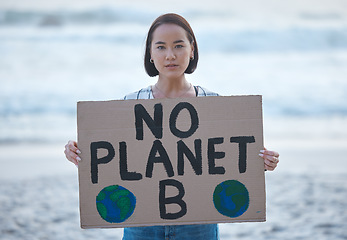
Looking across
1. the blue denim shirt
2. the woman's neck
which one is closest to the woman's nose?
the woman's neck

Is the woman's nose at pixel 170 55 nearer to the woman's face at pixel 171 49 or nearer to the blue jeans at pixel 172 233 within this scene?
the woman's face at pixel 171 49

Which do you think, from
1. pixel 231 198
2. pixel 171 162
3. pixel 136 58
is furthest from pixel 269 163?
pixel 136 58

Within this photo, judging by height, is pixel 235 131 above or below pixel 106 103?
below

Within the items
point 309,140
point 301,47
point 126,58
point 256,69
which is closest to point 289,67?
point 256,69

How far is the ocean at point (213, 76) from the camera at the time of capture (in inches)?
189

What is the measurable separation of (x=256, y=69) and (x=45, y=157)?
32.0 feet

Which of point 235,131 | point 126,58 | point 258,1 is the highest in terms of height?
point 258,1

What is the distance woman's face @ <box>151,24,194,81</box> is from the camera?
6.52ft

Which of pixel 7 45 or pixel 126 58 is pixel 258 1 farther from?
pixel 7 45

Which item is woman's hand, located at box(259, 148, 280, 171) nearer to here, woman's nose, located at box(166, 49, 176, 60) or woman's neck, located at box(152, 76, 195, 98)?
woman's neck, located at box(152, 76, 195, 98)

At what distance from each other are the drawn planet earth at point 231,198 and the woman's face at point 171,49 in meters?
0.57

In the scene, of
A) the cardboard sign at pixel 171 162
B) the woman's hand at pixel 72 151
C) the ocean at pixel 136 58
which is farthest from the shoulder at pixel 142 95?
→ the ocean at pixel 136 58

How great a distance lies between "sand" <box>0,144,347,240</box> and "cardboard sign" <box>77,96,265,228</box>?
2.09m

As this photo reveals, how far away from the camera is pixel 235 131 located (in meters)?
1.97
